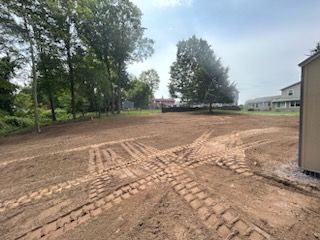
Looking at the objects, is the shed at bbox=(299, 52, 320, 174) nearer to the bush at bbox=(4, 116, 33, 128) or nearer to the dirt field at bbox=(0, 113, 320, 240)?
the dirt field at bbox=(0, 113, 320, 240)

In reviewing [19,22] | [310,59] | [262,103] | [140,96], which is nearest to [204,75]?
[19,22]

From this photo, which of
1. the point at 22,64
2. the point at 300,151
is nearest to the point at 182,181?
the point at 300,151

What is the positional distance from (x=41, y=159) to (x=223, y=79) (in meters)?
20.5

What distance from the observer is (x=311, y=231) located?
270 cm

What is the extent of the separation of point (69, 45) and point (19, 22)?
749cm

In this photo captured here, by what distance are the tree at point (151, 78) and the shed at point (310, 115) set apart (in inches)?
2062

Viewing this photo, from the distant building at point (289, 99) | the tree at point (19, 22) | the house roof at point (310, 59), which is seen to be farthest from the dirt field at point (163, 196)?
the distant building at point (289, 99)

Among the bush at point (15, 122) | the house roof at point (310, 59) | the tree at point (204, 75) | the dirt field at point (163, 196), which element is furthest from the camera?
the tree at point (204, 75)

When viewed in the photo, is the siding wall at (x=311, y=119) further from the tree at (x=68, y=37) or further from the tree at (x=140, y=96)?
the tree at (x=140, y=96)

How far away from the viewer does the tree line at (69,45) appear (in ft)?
43.2

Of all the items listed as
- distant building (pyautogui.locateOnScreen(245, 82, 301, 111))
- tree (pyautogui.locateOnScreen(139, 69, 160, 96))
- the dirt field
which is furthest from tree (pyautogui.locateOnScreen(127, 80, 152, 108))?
the dirt field

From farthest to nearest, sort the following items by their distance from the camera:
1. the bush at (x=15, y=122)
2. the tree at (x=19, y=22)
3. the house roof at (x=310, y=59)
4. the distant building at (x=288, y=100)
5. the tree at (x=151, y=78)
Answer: the tree at (x=151, y=78) → the distant building at (x=288, y=100) → the bush at (x=15, y=122) → the tree at (x=19, y=22) → the house roof at (x=310, y=59)

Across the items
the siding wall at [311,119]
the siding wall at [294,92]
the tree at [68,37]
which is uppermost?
the tree at [68,37]

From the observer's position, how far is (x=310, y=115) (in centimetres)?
435
